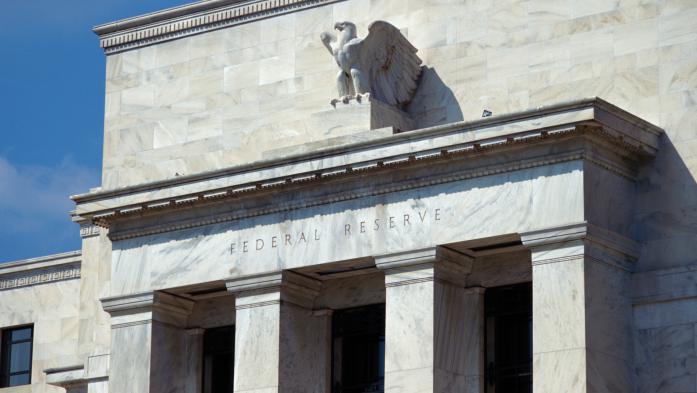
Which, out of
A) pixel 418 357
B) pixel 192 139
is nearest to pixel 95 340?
pixel 192 139

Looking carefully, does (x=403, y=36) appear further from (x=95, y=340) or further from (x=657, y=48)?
(x=95, y=340)

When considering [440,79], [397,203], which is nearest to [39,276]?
[440,79]

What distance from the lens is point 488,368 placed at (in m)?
51.2

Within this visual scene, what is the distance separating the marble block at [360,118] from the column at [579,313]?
18.9 ft

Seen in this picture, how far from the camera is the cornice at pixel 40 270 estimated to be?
210 ft

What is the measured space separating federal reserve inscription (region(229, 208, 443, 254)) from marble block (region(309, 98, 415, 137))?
2638 millimetres

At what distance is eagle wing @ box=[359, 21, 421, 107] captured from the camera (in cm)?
5384

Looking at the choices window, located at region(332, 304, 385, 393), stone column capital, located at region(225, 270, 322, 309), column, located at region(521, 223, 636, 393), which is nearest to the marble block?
stone column capital, located at region(225, 270, 322, 309)

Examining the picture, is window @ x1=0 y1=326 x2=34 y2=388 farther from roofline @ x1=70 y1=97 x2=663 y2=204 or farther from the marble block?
the marble block

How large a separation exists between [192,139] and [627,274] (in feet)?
43.8

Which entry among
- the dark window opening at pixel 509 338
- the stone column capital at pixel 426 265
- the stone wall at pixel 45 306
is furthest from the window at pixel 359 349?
the stone wall at pixel 45 306

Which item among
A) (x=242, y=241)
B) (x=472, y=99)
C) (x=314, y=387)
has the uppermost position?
(x=472, y=99)

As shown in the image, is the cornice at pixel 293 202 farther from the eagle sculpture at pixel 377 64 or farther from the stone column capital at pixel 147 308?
the eagle sculpture at pixel 377 64

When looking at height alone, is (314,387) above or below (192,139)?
below
